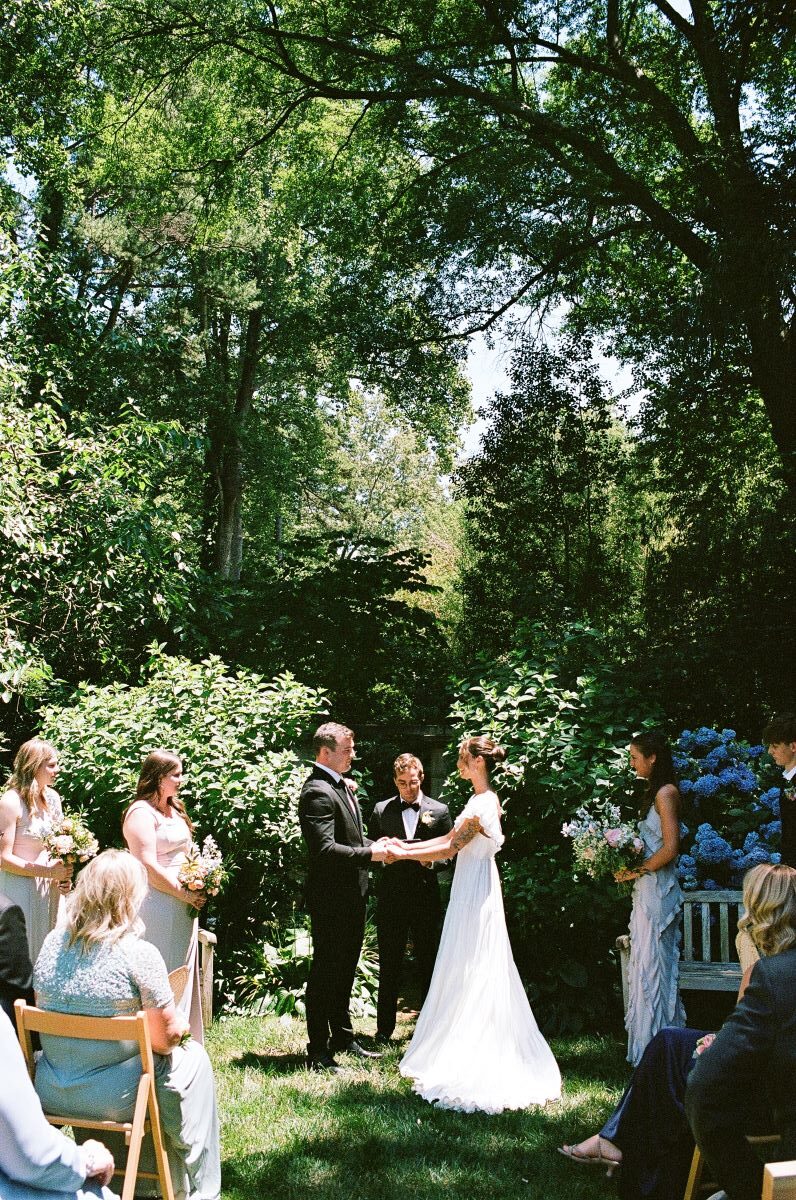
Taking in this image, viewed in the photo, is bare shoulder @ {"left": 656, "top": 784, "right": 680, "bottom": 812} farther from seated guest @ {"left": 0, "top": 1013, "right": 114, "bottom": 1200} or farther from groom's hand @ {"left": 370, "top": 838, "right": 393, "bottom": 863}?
seated guest @ {"left": 0, "top": 1013, "right": 114, "bottom": 1200}

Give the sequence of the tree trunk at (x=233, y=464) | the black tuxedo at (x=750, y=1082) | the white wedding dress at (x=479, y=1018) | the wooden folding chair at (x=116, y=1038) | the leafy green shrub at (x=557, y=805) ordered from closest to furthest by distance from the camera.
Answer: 1. the black tuxedo at (x=750, y=1082)
2. the wooden folding chair at (x=116, y=1038)
3. the white wedding dress at (x=479, y=1018)
4. the leafy green shrub at (x=557, y=805)
5. the tree trunk at (x=233, y=464)

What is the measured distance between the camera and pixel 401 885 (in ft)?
22.3

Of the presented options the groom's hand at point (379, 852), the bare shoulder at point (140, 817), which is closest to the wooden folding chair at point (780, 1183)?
the bare shoulder at point (140, 817)

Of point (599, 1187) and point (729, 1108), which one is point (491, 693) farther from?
point (729, 1108)

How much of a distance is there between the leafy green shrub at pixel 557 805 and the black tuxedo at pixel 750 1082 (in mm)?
3591

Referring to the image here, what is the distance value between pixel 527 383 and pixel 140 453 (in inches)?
239

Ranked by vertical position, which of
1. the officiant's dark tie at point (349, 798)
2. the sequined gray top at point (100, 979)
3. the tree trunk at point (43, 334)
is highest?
the tree trunk at point (43, 334)

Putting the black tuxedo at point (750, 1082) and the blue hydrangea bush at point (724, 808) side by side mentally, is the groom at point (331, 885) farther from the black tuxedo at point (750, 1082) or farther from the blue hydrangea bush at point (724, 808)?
the black tuxedo at point (750, 1082)

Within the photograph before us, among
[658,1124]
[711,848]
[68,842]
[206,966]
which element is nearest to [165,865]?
[68,842]

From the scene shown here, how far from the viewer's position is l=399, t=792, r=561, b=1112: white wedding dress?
5633 millimetres

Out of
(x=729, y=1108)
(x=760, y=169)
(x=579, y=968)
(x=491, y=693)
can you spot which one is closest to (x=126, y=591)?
(x=491, y=693)

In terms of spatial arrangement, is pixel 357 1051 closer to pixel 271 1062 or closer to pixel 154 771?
pixel 271 1062

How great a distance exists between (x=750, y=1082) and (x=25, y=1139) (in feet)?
7.05

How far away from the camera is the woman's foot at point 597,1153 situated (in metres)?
4.51
